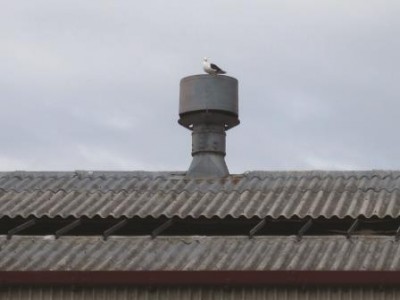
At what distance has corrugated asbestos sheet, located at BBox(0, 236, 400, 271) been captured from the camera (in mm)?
11641

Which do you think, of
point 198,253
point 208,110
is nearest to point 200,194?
point 198,253

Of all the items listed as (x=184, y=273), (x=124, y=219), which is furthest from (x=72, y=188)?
(x=184, y=273)

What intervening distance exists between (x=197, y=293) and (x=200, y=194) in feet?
10.0

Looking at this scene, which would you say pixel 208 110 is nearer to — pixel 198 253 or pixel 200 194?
pixel 200 194

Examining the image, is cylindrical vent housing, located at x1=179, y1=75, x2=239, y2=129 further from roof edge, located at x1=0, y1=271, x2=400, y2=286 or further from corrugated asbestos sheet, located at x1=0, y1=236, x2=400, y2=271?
roof edge, located at x1=0, y1=271, x2=400, y2=286

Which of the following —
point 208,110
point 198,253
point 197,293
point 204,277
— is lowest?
point 197,293

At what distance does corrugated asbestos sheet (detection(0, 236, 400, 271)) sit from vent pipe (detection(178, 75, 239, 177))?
4114 mm

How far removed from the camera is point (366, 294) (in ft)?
36.4

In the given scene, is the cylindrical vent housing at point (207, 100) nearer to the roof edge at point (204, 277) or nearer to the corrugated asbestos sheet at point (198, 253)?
the corrugated asbestos sheet at point (198, 253)

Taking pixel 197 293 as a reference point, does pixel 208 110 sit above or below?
above

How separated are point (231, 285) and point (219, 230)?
80.5 inches

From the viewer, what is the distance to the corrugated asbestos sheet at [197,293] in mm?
11125

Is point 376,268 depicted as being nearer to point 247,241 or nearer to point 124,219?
point 247,241

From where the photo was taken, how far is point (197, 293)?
11.5 meters
